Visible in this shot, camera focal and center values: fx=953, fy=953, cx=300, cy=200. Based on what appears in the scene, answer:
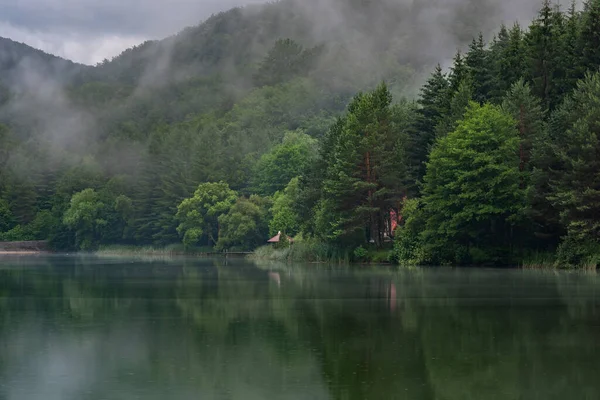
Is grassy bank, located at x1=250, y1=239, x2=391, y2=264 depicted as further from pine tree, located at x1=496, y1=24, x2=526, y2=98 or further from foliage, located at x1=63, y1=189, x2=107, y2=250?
foliage, located at x1=63, y1=189, x2=107, y2=250

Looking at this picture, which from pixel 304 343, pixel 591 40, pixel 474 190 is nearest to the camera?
pixel 304 343

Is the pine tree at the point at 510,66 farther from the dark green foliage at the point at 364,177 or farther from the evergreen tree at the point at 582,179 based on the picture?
the evergreen tree at the point at 582,179

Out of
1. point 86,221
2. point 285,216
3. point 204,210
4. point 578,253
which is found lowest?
point 578,253

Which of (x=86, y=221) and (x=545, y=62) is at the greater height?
(x=545, y=62)

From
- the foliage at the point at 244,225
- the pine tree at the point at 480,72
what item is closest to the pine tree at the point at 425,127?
the pine tree at the point at 480,72

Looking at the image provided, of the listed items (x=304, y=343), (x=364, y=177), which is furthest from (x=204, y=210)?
(x=304, y=343)

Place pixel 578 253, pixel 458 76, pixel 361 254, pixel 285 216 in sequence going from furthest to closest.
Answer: pixel 285 216
pixel 458 76
pixel 361 254
pixel 578 253

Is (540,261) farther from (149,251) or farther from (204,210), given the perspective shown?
(149,251)

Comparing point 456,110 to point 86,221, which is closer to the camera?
point 456,110

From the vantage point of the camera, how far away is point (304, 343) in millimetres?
26125

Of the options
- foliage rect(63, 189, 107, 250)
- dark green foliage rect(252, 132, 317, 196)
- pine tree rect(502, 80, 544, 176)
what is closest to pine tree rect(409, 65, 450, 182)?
pine tree rect(502, 80, 544, 176)

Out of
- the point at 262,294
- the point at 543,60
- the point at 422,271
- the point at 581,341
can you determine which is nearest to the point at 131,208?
the point at 543,60

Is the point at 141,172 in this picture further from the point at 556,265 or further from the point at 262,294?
the point at 262,294

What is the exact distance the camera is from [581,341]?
26.1 m
